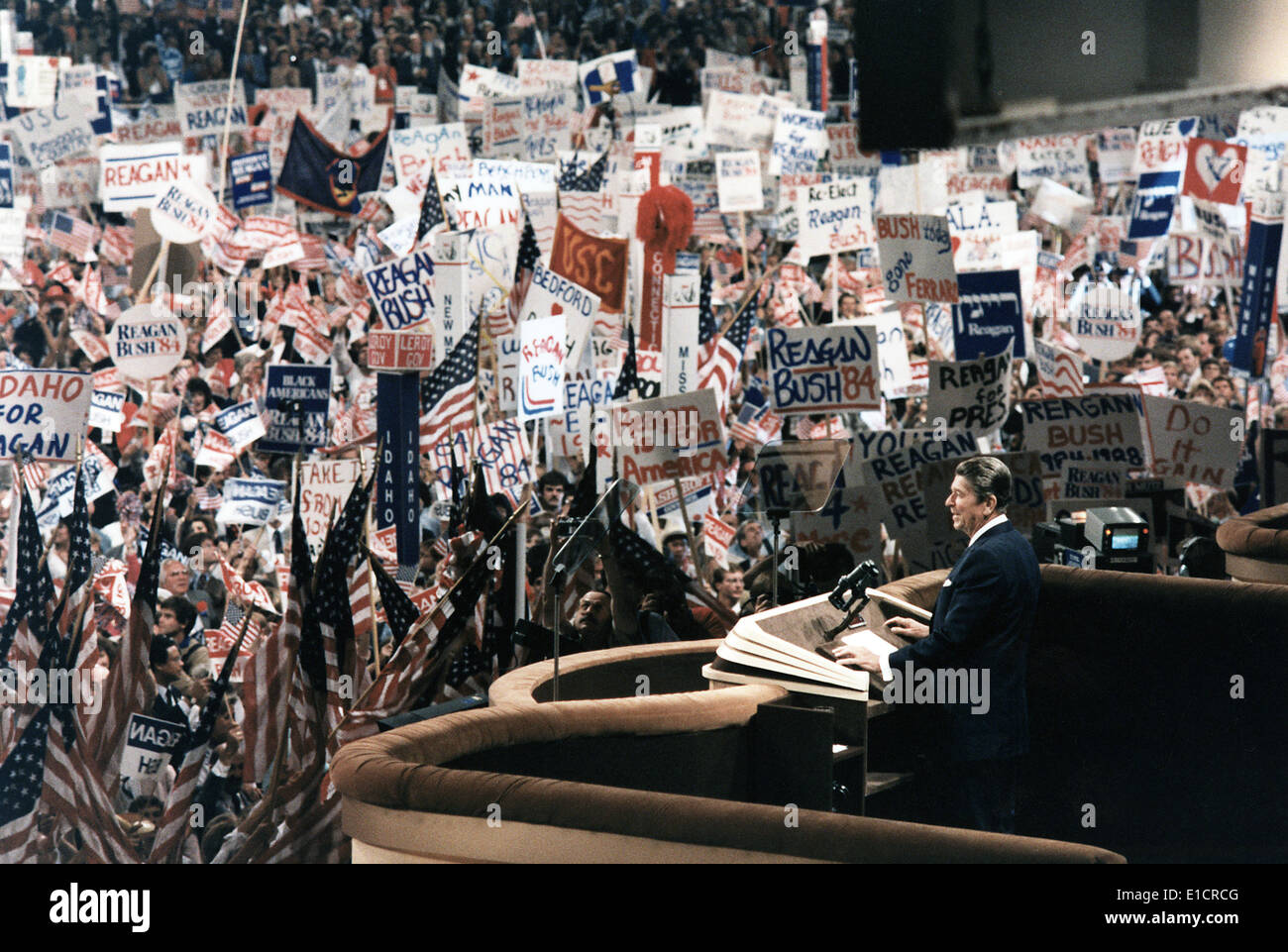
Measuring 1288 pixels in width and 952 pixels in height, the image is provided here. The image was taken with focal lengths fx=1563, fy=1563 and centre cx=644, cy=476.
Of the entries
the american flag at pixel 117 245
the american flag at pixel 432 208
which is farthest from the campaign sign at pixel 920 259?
the american flag at pixel 117 245

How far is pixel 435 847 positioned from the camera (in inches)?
122

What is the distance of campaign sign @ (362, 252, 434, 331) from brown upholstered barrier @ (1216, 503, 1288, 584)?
4875 mm

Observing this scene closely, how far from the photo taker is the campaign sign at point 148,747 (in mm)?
6723

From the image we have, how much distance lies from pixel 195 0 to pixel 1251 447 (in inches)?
580

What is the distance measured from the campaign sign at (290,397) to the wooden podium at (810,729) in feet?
17.7

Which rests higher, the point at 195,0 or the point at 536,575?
the point at 195,0

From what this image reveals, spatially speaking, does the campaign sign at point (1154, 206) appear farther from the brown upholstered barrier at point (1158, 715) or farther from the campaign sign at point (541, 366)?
the brown upholstered barrier at point (1158, 715)

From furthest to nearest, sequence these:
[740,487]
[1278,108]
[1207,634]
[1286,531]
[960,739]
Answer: [1278,108]
[740,487]
[1286,531]
[1207,634]
[960,739]

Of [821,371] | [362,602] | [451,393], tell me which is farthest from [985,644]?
[451,393]

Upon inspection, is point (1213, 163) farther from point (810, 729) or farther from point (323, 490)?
point (810, 729)

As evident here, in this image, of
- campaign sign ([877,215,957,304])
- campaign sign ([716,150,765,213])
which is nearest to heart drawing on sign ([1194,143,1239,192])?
campaign sign ([877,215,957,304])

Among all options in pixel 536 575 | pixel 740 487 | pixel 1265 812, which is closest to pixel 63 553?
pixel 536 575

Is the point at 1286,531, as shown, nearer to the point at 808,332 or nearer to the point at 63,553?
the point at 808,332

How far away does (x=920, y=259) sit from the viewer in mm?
9953
